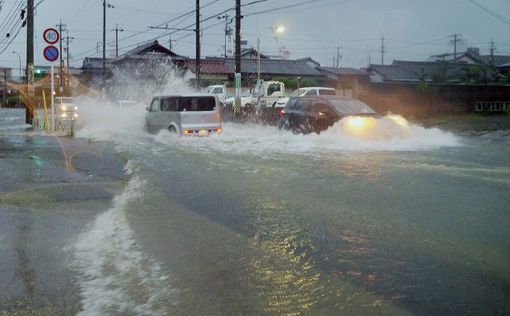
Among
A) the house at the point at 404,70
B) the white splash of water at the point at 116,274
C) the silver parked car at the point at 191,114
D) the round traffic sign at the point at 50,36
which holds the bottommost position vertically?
the white splash of water at the point at 116,274

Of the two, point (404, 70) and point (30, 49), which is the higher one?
point (404, 70)

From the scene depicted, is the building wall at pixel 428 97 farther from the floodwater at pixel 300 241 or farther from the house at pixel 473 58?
the house at pixel 473 58

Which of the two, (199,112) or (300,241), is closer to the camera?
(300,241)

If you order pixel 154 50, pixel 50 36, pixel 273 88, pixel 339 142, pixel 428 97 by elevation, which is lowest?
pixel 339 142

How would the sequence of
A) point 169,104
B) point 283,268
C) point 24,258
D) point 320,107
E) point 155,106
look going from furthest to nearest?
point 155,106 < point 169,104 < point 320,107 < point 24,258 < point 283,268

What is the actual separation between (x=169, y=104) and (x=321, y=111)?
499 cm

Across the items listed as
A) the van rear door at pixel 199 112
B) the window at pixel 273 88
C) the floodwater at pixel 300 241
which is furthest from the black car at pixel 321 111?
the window at pixel 273 88

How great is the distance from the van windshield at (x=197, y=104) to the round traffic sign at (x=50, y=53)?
4764 millimetres

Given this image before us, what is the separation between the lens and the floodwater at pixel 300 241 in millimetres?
4141

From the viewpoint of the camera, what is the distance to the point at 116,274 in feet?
15.6

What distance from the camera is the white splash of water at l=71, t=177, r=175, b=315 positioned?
4031 mm

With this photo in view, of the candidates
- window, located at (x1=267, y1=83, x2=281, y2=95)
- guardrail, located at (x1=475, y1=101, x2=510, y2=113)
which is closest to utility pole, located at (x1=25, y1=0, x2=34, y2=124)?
window, located at (x1=267, y1=83, x2=281, y2=95)

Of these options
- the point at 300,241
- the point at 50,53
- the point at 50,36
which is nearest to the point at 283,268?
the point at 300,241

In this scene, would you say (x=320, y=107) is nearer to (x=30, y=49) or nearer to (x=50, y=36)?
(x=50, y=36)
